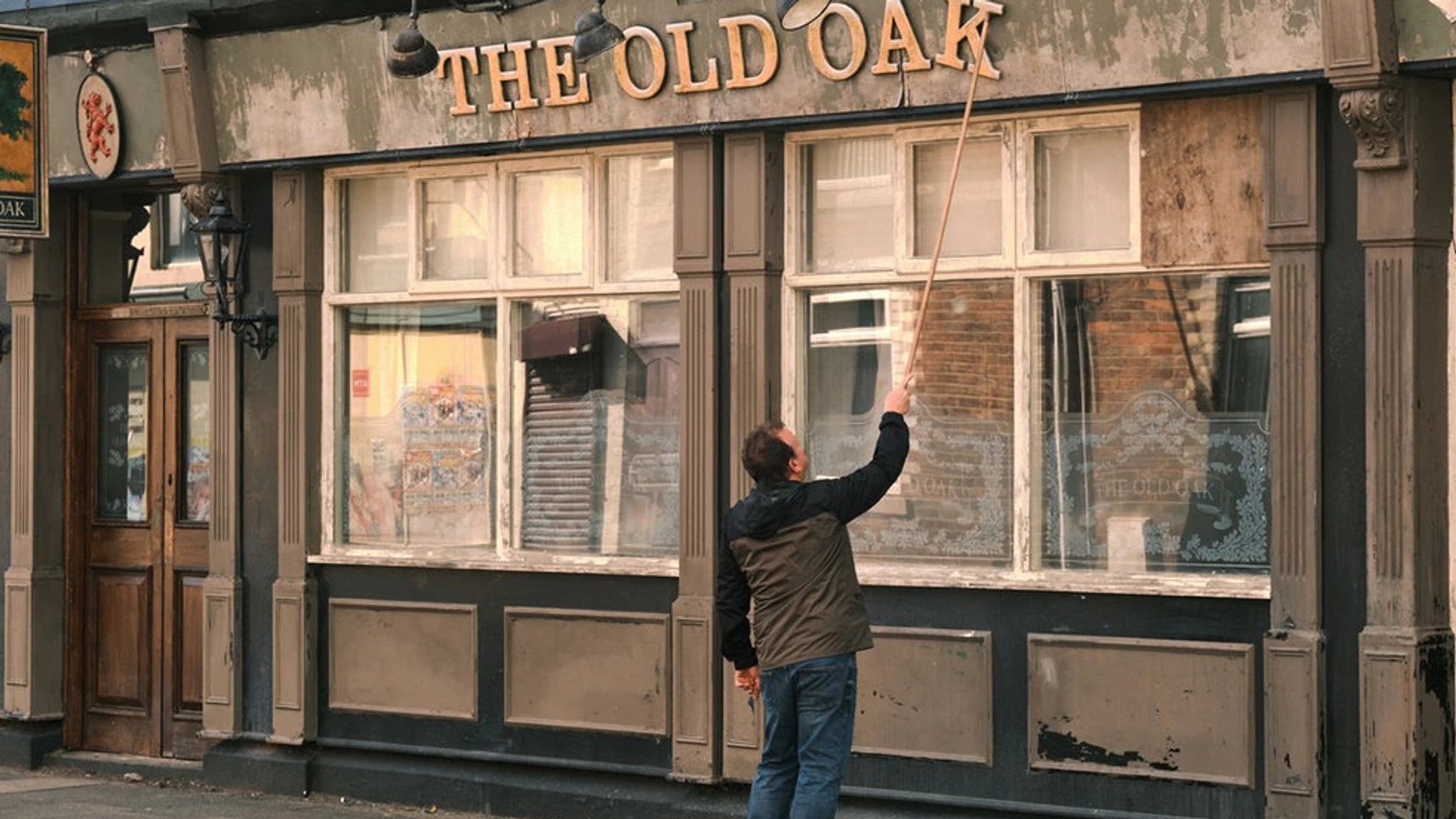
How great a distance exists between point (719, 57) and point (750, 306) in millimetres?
1201

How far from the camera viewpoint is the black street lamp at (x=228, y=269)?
539 inches

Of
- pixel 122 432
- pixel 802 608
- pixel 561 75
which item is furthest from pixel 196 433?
pixel 802 608

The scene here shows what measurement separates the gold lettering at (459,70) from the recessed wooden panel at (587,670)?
2.60 meters

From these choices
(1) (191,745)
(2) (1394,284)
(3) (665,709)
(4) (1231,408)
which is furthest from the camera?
(1) (191,745)

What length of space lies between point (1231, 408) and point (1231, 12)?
5.52 feet

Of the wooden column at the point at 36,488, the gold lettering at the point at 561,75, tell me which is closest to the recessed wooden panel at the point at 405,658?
the wooden column at the point at 36,488

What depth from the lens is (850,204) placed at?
1176 cm

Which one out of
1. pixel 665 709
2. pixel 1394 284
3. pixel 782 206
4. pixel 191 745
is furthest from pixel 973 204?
pixel 191 745

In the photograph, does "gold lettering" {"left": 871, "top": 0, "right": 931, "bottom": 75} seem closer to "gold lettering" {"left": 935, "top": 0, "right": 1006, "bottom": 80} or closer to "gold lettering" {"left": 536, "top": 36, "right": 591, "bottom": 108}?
"gold lettering" {"left": 935, "top": 0, "right": 1006, "bottom": 80}

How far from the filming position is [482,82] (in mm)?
12711

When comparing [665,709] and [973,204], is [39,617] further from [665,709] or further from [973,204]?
[973,204]

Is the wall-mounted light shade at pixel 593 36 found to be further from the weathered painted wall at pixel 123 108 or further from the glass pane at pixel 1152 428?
the weathered painted wall at pixel 123 108

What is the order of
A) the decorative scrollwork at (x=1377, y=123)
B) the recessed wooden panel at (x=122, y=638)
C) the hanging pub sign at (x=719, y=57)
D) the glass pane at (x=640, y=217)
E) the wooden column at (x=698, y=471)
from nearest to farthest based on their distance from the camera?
the decorative scrollwork at (x=1377, y=123), the hanging pub sign at (x=719, y=57), the wooden column at (x=698, y=471), the glass pane at (x=640, y=217), the recessed wooden panel at (x=122, y=638)

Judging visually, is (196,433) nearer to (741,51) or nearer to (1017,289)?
(741,51)
